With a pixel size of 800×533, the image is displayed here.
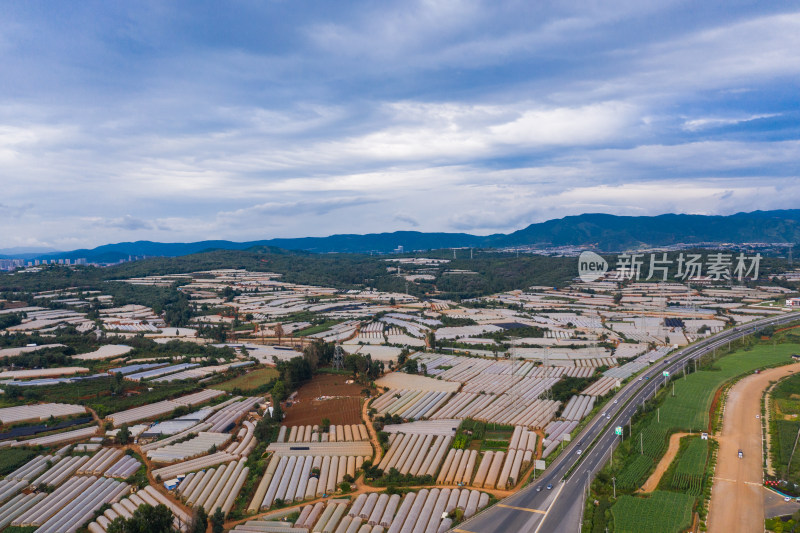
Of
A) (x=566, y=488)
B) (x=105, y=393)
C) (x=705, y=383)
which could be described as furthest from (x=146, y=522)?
(x=705, y=383)

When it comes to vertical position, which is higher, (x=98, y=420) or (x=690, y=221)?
(x=690, y=221)

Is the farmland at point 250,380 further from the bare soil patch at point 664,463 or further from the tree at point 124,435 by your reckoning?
the bare soil patch at point 664,463

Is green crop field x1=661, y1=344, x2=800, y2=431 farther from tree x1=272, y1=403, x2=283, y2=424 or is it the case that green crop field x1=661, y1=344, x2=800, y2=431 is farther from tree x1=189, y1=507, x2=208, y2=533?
tree x1=189, y1=507, x2=208, y2=533

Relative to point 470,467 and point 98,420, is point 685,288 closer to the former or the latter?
point 470,467

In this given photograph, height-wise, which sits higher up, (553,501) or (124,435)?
(124,435)

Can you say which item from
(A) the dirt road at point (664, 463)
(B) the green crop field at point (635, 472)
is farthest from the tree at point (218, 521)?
(A) the dirt road at point (664, 463)

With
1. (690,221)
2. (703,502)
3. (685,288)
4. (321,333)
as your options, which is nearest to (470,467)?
(703,502)

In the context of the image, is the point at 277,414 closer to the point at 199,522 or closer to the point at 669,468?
the point at 199,522
